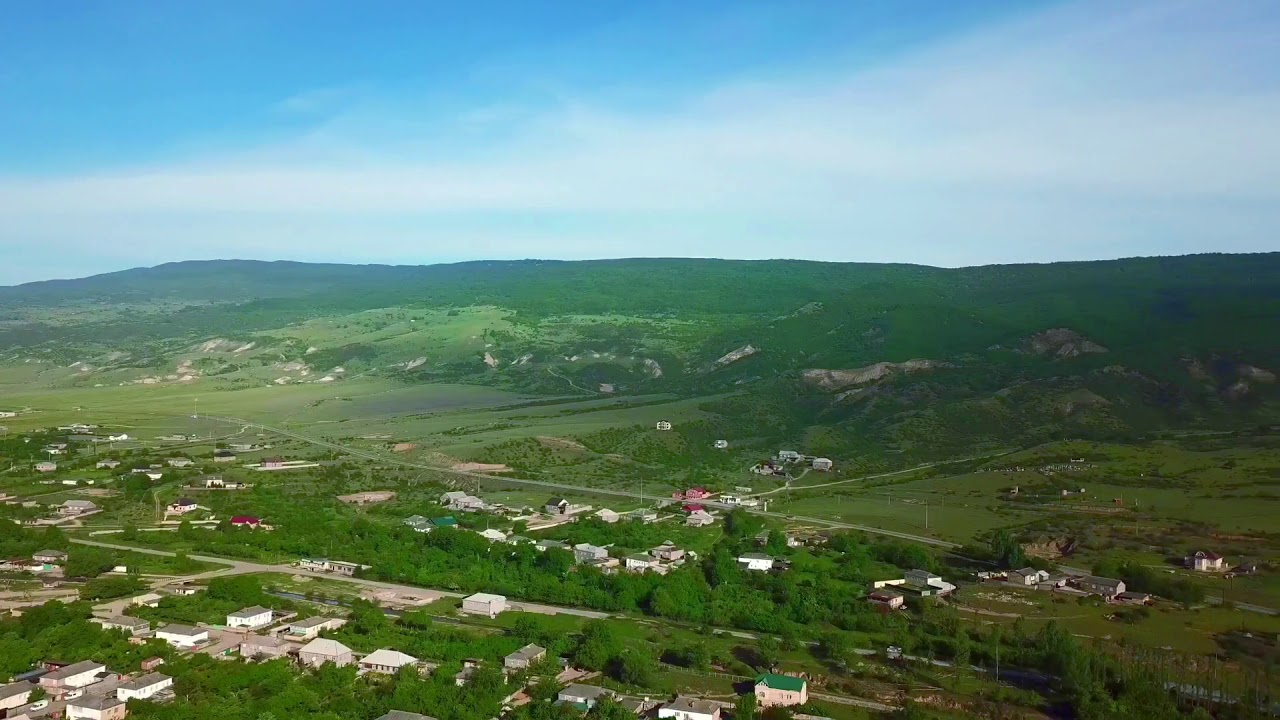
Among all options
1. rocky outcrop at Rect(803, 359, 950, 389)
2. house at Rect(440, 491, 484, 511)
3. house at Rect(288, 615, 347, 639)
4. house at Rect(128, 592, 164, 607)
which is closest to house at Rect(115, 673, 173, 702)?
house at Rect(288, 615, 347, 639)

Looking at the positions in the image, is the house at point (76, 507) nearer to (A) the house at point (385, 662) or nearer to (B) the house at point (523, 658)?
(A) the house at point (385, 662)

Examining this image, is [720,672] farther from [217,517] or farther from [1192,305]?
[1192,305]

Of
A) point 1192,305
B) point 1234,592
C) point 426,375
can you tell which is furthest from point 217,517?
point 1192,305

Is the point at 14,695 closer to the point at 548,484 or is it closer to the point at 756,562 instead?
the point at 756,562

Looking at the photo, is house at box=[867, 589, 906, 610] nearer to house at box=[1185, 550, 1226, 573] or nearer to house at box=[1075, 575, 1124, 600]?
house at box=[1075, 575, 1124, 600]

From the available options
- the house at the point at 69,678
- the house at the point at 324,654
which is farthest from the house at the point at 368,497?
the house at the point at 69,678
